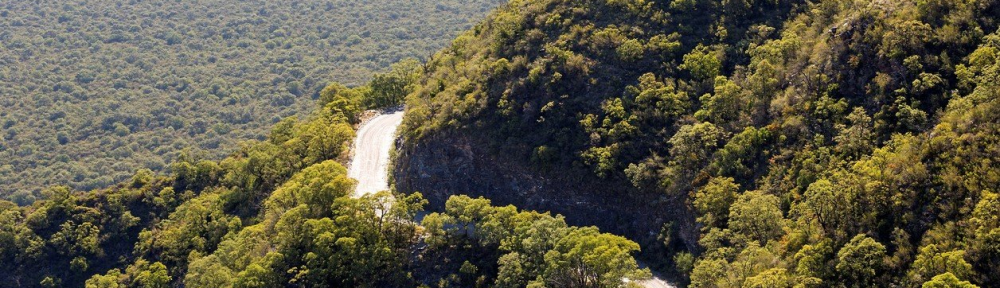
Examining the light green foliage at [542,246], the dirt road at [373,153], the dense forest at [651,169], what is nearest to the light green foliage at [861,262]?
the dense forest at [651,169]

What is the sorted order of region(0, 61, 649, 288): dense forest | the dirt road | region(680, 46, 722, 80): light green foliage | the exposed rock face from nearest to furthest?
region(0, 61, 649, 288): dense forest → the exposed rock face → region(680, 46, 722, 80): light green foliage → the dirt road

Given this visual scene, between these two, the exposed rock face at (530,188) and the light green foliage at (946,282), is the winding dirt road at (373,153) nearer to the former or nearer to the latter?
the exposed rock face at (530,188)

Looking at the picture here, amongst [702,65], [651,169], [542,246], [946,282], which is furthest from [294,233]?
[946,282]

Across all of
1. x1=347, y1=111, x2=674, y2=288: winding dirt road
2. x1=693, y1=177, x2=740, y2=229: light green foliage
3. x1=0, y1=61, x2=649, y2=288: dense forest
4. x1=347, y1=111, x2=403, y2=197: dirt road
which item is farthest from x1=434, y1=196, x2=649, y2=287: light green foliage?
x1=347, y1=111, x2=403, y2=197: dirt road

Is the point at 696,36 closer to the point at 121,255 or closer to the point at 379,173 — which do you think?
the point at 379,173

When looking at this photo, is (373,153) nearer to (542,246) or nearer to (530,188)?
(530,188)

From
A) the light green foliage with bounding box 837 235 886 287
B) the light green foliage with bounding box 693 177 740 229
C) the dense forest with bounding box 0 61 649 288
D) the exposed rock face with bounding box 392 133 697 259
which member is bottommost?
the dense forest with bounding box 0 61 649 288

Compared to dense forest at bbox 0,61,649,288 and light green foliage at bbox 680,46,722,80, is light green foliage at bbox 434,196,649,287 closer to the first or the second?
dense forest at bbox 0,61,649,288
